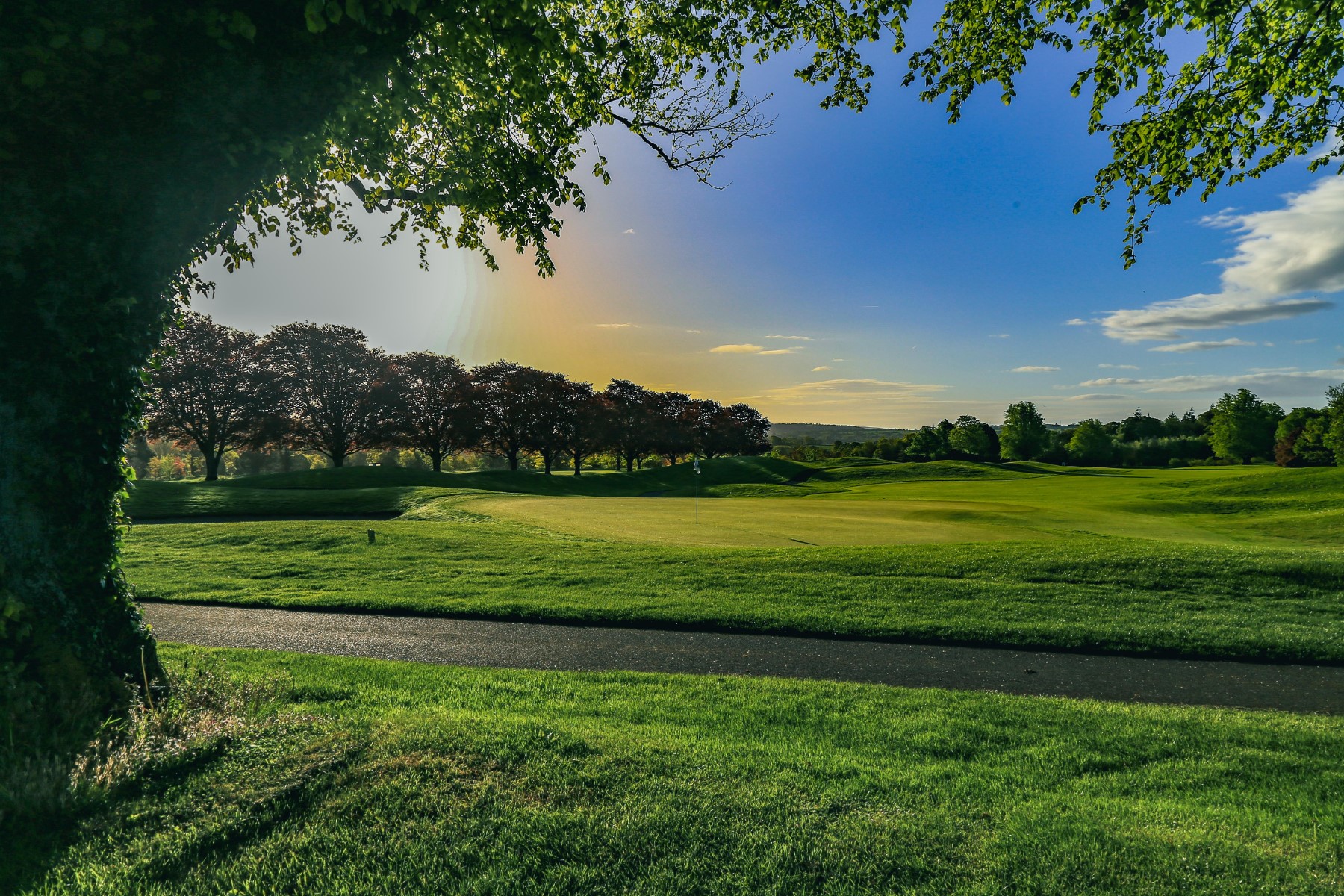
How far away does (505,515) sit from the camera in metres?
25.2

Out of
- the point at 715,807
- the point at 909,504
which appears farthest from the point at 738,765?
the point at 909,504

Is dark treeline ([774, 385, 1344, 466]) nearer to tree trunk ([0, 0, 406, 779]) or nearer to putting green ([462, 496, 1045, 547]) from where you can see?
putting green ([462, 496, 1045, 547])

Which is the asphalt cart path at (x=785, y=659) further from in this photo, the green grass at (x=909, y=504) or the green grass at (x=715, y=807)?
the green grass at (x=909, y=504)

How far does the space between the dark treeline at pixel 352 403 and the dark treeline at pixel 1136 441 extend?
36707 mm

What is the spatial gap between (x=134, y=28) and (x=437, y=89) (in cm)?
237

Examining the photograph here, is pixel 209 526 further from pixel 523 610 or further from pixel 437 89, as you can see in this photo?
pixel 437 89

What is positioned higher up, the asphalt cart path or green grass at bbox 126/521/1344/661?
green grass at bbox 126/521/1344/661

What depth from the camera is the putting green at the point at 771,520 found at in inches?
757

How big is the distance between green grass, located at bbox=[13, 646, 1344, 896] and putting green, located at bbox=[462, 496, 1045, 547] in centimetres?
1271

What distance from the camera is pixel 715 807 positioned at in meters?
3.73

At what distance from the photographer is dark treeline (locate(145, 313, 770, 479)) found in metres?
48.1

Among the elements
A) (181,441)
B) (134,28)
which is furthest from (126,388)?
(181,441)

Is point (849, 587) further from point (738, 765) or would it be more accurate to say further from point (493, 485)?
point (493, 485)

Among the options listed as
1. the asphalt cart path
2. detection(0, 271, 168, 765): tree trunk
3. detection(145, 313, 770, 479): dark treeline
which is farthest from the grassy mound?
detection(0, 271, 168, 765): tree trunk
